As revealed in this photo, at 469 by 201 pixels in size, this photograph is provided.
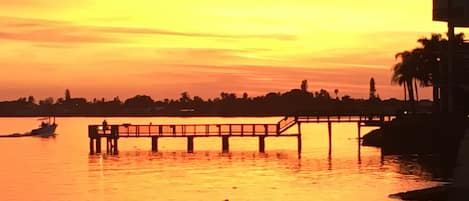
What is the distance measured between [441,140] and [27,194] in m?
37.7

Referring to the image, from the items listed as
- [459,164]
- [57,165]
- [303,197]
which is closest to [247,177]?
[303,197]

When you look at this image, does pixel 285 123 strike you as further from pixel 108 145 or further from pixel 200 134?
pixel 108 145

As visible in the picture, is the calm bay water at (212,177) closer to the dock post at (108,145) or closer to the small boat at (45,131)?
the dock post at (108,145)

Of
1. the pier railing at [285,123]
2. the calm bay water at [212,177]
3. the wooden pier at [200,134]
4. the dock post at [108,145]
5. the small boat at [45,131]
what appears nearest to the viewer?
the calm bay water at [212,177]

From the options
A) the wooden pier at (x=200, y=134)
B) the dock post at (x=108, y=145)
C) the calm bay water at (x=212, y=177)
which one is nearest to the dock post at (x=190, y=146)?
the wooden pier at (x=200, y=134)

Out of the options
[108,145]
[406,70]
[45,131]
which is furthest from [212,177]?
[45,131]

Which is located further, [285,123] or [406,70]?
[406,70]

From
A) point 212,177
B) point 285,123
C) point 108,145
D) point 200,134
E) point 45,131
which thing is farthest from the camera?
point 45,131

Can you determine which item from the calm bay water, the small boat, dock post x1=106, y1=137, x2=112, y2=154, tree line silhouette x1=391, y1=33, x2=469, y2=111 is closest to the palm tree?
tree line silhouette x1=391, y1=33, x2=469, y2=111

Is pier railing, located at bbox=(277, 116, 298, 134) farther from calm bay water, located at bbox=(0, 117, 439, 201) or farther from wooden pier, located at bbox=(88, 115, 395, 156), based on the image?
calm bay water, located at bbox=(0, 117, 439, 201)

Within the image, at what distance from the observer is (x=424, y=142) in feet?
277

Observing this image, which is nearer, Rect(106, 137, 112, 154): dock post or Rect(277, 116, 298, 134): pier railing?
Rect(277, 116, 298, 134): pier railing

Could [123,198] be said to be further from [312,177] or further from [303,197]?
[312,177]

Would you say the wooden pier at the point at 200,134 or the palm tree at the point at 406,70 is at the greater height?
the palm tree at the point at 406,70
